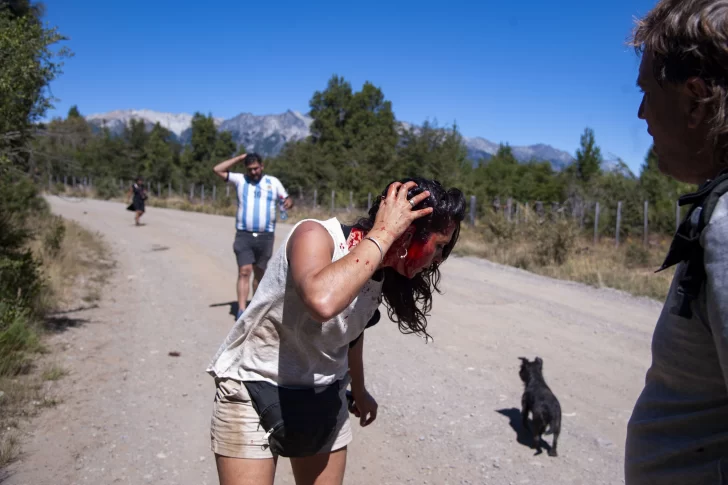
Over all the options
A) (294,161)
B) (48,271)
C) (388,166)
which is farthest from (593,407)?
(294,161)

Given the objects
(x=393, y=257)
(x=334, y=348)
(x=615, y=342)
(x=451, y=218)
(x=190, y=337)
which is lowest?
(x=190, y=337)

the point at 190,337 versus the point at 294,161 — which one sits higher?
the point at 294,161

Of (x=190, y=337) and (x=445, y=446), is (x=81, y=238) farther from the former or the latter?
(x=445, y=446)

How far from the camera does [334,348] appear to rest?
Answer: 261 centimetres

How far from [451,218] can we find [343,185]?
36.7 m

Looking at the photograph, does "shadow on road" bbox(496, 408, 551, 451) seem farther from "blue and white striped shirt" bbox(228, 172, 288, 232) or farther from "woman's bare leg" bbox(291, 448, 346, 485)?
"blue and white striped shirt" bbox(228, 172, 288, 232)

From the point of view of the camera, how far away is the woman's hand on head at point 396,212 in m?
2.11

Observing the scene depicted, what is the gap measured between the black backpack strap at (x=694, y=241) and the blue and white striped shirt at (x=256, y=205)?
7432 millimetres

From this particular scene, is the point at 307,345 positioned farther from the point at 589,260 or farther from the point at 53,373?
the point at 589,260

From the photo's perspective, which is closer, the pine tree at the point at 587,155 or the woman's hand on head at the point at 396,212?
the woman's hand on head at the point at 396,212

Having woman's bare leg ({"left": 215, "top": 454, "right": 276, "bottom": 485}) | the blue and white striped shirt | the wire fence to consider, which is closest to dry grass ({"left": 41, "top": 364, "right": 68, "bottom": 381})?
the blue and white striped shirt

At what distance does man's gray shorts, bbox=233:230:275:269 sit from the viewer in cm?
844

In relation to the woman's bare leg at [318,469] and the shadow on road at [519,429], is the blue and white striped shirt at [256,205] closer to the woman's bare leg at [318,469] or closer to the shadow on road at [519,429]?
the shadow on road at [519,429]

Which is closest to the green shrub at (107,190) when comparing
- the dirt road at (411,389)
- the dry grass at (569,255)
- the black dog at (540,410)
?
the dry grass at (569,255)
